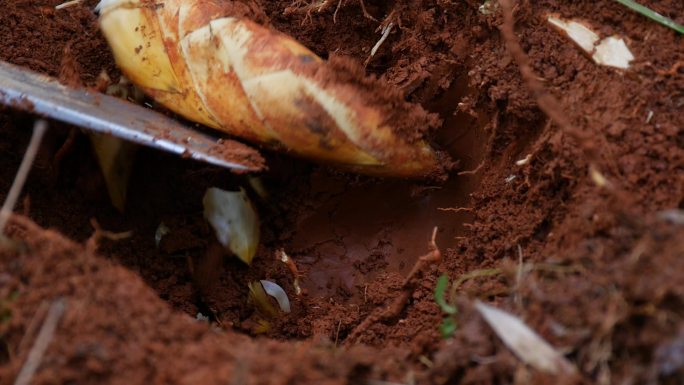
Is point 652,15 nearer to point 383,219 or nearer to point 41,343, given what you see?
point 383,219

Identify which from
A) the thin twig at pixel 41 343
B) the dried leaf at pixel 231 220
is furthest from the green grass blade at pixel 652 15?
the thin twig at pixel 41 343

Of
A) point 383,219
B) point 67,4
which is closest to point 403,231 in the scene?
point 383,219

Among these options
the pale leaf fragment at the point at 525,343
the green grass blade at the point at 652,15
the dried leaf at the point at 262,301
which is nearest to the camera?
the pale leaf fragment at the point at 525,343

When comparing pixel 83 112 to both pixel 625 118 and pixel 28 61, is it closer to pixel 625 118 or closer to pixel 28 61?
pixel 28 61

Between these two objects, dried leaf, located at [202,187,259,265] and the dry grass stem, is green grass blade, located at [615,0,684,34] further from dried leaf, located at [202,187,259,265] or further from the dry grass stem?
the dry grass stem

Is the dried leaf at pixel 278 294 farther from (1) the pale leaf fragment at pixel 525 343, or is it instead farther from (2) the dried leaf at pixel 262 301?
(1) the pale leaf fragment at pixel 525 343

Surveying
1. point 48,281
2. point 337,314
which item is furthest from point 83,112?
point 337,314

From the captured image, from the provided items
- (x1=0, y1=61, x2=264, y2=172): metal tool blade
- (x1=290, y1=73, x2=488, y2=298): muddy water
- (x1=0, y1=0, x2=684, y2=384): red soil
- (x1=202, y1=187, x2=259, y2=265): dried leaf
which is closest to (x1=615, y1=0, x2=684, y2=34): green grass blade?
(x1=0, y1=0, x2=684, y2=384): red soil
